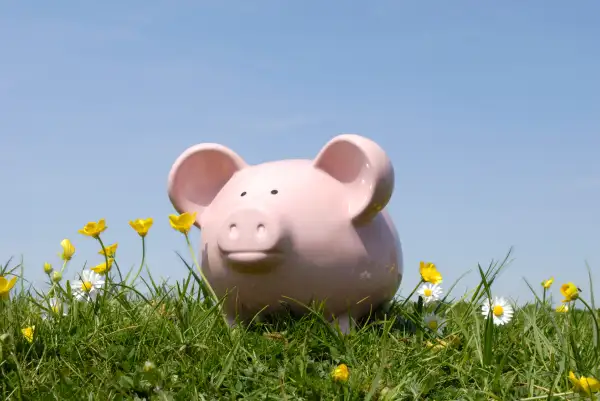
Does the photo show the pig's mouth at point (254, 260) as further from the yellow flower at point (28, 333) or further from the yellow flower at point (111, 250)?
the yellow flower at point (28, 333)

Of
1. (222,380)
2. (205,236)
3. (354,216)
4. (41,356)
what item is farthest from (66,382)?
(354,216)

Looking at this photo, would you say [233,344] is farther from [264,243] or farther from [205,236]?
[205,236]

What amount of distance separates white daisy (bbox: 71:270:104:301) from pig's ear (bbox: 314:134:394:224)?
1544 mm

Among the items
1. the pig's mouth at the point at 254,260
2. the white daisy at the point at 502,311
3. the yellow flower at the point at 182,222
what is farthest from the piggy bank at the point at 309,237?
the white daisy at the point at 502,311

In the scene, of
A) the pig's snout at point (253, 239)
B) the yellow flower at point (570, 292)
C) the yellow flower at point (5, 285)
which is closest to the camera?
the yellow flower at point (5, 285)

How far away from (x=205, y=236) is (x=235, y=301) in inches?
17.8

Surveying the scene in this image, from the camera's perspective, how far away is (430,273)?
16.4ft

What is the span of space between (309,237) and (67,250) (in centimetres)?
156

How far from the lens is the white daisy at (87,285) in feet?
15.3

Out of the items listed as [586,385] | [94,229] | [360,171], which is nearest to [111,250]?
[94,229]

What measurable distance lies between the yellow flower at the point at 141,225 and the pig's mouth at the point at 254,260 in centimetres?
51

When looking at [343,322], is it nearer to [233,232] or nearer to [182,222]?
[233,232]

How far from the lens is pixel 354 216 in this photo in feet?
15.2

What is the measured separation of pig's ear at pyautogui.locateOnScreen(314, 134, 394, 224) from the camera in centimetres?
461
